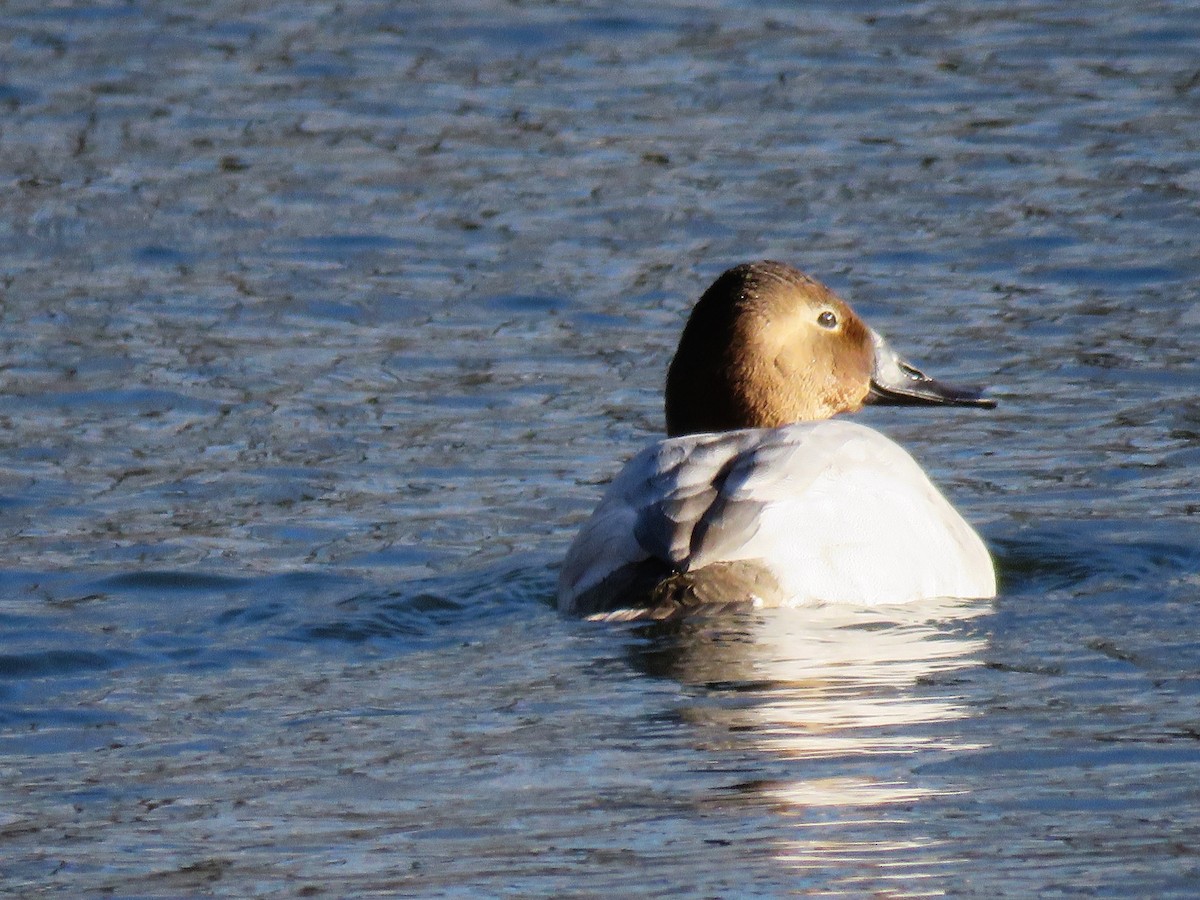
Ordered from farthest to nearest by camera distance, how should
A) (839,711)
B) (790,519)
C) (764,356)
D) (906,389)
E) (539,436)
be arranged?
(539,436), (906,389), (764,356), (790,519), (839,711)

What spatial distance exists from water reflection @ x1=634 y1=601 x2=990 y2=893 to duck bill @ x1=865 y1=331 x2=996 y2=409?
4.44ft

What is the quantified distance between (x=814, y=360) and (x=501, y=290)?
3.21 metres

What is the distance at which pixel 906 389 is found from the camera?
812cm

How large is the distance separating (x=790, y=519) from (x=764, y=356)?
3.92 ft

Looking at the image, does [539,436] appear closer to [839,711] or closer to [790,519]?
[790,519]

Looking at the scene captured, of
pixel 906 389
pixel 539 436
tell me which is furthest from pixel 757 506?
pixel 539 436

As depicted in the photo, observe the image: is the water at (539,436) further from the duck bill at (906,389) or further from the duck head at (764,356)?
the duck head at (764,356)

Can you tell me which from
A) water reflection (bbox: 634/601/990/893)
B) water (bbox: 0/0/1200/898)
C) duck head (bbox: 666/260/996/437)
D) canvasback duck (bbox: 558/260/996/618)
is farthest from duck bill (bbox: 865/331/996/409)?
water reflection (bbox: 634/601/990/893)

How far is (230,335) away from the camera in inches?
402

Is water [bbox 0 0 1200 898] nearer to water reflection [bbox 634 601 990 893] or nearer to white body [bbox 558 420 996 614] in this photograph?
water reflection [bbox 634 601 990 893]

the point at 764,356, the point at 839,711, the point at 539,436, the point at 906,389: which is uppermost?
the point at 764,356

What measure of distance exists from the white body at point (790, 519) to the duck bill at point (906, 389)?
3.66ft

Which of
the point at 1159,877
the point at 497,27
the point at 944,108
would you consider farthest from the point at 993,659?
the point at 497,27

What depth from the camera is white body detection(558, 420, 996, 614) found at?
629 cm
